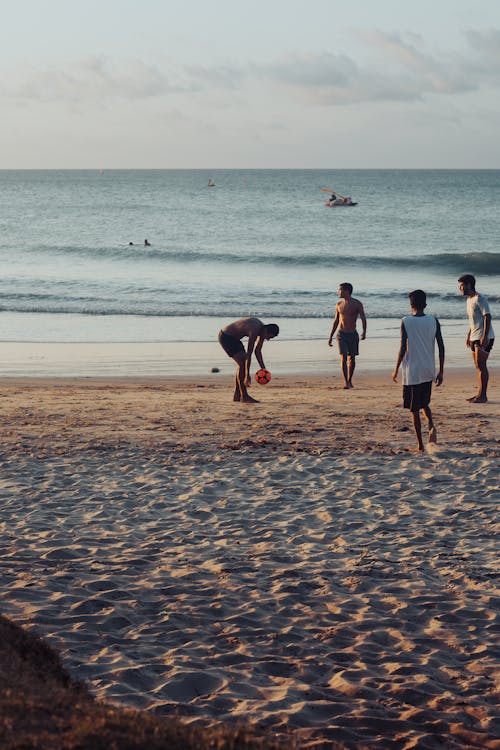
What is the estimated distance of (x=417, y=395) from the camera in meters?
8.64

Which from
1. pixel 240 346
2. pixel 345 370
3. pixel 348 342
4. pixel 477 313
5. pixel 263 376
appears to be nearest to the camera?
pixel 477 313

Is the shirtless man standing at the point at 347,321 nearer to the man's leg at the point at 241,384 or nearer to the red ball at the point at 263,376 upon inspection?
the red ball at the point at 263,376

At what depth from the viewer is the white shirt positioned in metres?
11.1

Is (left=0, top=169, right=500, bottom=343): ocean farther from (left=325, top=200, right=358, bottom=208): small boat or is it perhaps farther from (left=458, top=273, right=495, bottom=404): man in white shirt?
(left=458, top=273, right=495, bottom=404): man in white shirt

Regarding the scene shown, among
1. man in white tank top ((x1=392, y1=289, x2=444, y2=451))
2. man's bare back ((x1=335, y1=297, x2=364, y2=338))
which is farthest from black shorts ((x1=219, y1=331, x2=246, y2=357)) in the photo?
man in white tank top ((x1=392, y1=289, x2=444, y2=451))

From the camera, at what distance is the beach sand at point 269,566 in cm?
421

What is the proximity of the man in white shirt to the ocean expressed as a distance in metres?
7.37

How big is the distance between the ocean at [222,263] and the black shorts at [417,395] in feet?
33.1

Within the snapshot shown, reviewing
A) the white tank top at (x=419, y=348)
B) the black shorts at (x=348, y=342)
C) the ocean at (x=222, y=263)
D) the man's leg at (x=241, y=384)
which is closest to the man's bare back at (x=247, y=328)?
the man's leg at (x=241, y=384)

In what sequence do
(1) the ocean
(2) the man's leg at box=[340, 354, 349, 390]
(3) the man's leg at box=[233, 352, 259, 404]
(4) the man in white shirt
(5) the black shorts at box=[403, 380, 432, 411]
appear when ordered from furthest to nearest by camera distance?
(1) the ocean, (2) the man's leg at box=[340, 354, 349, 390], (3) the man's leg at box=[233, 352, 259, 404], (4) the man in white shirt, (5) the black shorts at box=[403, 380, 432, 411]

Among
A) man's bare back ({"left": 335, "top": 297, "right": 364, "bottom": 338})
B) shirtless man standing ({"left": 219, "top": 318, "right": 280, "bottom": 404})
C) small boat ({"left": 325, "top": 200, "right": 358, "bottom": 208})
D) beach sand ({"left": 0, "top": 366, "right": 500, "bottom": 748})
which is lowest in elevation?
beach sand ({"left": 0, "top": 366, "right": 500, "bottom": 748})

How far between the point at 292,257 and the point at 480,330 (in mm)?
29196

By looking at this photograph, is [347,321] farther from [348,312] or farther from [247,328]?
[247,328]

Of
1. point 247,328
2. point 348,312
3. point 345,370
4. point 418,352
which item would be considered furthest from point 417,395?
point 345,370
